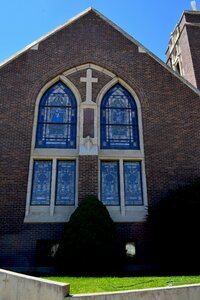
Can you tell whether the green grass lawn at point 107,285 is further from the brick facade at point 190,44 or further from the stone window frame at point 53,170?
the brick facade at point 190,44

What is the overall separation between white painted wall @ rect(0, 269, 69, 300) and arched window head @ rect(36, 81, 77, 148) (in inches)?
230

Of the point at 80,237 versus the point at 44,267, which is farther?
the point at 44,267

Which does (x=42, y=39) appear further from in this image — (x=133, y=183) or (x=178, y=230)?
(x=178, y=230)

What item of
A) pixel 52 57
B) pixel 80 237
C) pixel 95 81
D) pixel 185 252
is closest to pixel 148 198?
pixel 185 252

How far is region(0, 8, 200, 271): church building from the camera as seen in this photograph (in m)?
9.16

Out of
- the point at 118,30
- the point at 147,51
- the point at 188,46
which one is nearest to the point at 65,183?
the point at 147,51

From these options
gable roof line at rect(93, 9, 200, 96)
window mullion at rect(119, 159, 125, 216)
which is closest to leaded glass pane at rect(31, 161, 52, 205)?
window mullion at rect(119, 159, 125, 216)

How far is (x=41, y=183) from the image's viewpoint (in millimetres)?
9688

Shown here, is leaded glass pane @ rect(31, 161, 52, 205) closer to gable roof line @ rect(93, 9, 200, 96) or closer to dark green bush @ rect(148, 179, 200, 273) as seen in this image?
dark green bush @ rect(148, 179, 200, 273)

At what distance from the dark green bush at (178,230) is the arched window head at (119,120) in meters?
2.78

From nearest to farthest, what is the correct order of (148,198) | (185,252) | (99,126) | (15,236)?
(185,252) < (15,236) < (148,198) < (99,126)

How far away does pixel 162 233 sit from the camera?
8.53 m

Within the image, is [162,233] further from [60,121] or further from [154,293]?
[60,121]

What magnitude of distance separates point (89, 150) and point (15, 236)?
3738mm
